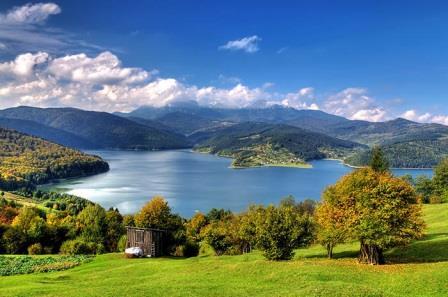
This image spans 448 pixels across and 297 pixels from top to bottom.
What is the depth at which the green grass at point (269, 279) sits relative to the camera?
27.8 metres

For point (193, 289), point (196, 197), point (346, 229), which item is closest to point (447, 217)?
point (346, 229)

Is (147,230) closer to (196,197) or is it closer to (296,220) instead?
(296,220)

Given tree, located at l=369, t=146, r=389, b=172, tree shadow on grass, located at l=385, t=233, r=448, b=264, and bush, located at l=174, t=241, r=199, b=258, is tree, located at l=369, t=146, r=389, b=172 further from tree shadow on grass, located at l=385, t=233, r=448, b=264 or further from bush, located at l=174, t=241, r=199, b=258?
tree shadow on grass, located at l=385, t=233, r=448, b=264

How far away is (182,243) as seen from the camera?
65.1 meters

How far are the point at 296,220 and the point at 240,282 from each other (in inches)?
711

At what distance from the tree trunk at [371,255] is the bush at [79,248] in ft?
155

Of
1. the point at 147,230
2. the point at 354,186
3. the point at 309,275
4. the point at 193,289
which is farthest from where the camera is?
the point at 147,230

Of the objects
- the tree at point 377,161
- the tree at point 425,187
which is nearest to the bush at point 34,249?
the tree at point 377,161

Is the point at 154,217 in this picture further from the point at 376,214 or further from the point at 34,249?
the point at 376,214

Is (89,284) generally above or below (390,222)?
below

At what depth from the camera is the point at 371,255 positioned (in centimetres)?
3653

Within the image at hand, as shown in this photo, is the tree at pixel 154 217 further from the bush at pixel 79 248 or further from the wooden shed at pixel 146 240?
the bush at pixel 79 248

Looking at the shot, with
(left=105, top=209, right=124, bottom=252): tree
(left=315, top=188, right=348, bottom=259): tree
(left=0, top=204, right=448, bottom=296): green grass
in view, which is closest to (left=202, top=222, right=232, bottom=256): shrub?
(left=0, top=204, right=448, bottom=296): green grass

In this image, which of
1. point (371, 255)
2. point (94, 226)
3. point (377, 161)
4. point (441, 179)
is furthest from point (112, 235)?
point (441, 179)
